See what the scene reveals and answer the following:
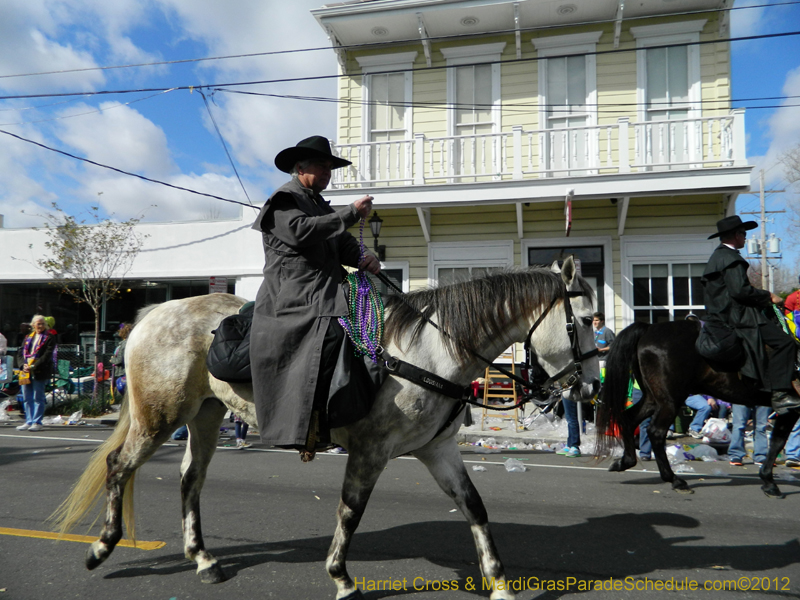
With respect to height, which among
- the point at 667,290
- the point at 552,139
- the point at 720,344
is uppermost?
the point at 552,139

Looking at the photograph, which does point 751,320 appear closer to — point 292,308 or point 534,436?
point 534,436

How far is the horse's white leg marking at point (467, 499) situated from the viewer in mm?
3166

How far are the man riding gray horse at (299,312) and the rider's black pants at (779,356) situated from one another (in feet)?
15.1

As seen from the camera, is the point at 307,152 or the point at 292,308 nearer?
the point at 292,308

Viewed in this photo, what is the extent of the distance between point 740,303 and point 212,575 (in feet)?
17.5

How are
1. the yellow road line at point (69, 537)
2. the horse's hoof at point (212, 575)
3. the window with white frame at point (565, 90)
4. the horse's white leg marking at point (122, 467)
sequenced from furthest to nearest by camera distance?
the window with white frame at point (565, 90) → the yellow road line at point (69, 537) → the horse's white leg marking at point (122, 467) → the horse's hoof at point (212, 575)

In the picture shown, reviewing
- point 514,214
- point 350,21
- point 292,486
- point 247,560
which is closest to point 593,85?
point 514,214

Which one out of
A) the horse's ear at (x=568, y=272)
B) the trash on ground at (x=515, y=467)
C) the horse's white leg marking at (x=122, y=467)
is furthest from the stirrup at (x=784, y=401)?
the horse's white leg marking at (x=122, y=467)

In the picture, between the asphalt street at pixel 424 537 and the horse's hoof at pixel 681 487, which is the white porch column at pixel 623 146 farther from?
the horse's hoof at pixel 681 487

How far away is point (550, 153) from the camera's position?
11945mm

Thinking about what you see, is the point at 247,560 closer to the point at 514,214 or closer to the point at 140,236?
the point at 514,214

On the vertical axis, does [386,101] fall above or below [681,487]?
above

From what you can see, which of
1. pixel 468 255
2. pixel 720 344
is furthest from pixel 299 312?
pixel 468 255

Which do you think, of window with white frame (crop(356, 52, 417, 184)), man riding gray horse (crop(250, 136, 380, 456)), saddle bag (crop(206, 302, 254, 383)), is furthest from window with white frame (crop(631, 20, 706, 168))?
saddle bag (crop(206, 302, 254, 383))
